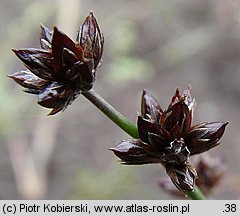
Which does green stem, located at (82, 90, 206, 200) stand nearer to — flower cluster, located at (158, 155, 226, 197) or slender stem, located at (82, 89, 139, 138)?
slender stem, located at (82, 89, 139, 138)

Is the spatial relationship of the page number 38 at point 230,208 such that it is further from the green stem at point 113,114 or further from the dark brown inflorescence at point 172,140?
the green stem at point 113,114

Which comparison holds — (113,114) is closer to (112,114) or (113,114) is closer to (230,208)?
(112,114)

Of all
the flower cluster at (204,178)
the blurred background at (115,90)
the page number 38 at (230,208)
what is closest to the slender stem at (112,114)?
the page number 38 at (230,208)

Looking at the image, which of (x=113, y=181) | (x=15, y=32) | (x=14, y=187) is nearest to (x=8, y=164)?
(x=14, y=187)

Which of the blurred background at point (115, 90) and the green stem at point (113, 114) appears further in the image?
the blurred background at point (115, 90)

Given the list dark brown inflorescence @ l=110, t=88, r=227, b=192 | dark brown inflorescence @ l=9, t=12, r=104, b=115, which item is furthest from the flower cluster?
dark brown inflorescence @ l=9, t=12, r=104, b=115

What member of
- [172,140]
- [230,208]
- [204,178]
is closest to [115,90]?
[204,178]
